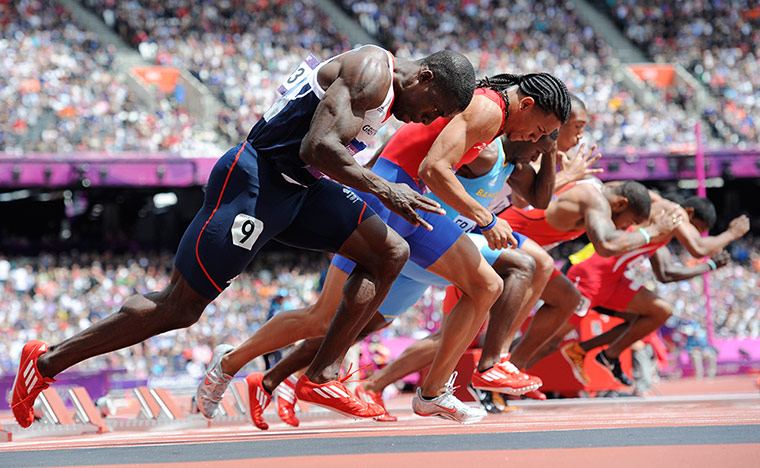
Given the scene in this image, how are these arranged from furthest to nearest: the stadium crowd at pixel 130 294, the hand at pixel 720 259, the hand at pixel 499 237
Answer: the stadium crowd at pixel 130 294, the hand at pixel 720 259, the hand at pixel 499 237

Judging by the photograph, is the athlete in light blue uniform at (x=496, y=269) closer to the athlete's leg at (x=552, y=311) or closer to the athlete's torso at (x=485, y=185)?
the athlete's torso at (x=485, y=185)

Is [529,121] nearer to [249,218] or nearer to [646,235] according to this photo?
[249,218]

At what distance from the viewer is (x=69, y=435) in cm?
648

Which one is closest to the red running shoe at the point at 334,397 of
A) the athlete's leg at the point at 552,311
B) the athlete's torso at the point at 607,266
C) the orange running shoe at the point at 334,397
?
the orange running shoe at the point at 334,397

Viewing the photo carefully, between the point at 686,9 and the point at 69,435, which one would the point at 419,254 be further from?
the point at 686,9

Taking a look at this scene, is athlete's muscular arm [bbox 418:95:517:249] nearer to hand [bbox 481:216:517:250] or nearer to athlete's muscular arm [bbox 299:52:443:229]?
hand [bbox 481:216:517:250]

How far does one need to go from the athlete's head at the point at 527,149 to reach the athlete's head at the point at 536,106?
76 centimetres

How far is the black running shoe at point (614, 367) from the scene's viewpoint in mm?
9211

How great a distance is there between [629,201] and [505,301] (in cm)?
283

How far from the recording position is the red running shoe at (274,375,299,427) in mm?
6031

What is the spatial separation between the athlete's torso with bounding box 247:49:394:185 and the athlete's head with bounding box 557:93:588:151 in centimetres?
274

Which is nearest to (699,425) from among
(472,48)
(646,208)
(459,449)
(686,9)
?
(459,449)

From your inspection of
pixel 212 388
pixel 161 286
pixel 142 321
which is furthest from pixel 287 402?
pixel 161 286

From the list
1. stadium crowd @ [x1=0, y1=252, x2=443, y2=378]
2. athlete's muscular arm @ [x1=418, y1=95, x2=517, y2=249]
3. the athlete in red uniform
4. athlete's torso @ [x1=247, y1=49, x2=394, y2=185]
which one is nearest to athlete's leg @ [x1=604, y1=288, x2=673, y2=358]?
the athlete in red uniform
